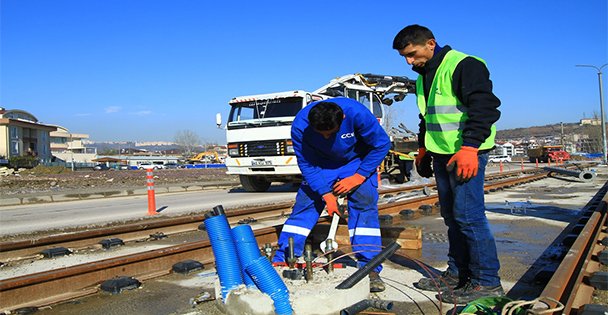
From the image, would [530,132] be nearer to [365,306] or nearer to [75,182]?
[75,182]

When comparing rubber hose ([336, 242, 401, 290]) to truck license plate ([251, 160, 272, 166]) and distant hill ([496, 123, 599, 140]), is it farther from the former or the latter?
distant hill ([496, 123, 599, 140])

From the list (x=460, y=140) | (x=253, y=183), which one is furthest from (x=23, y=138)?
(x=460, y=140)

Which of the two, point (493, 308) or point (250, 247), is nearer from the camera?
point (493, 308)

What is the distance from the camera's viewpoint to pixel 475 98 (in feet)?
9.84

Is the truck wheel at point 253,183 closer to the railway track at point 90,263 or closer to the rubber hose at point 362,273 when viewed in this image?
the railway track at point 90,263

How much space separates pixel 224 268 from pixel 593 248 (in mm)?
3389

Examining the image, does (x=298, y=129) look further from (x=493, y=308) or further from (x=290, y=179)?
(x=290, y=179)

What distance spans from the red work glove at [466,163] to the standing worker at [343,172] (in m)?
1.00

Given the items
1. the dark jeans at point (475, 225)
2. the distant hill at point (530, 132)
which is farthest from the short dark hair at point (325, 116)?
the distant hill at point (530, 132)

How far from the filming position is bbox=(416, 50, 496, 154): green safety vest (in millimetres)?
3178

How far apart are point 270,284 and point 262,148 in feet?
30.4

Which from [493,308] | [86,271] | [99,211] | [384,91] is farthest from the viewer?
[384,91]

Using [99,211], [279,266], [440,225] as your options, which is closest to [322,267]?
[279,266]

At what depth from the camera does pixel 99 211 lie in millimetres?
10148
